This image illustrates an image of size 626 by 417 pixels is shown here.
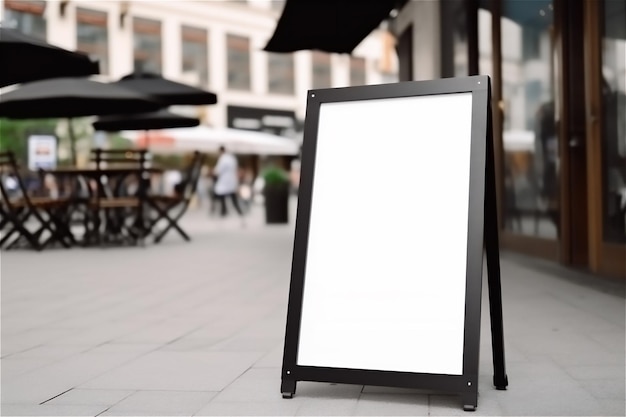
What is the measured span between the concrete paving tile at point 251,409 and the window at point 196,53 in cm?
3104

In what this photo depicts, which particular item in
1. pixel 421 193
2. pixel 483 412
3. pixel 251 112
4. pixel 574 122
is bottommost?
pixel 483 412

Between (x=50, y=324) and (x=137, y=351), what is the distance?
117cm

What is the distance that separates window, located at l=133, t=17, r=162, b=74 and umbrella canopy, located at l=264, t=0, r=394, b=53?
24.1 m

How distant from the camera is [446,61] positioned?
11414 millimetres

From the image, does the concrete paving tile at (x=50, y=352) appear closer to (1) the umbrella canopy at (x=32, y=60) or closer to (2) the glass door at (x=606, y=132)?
(1) the umbrella canopy at (x=32, y=60)

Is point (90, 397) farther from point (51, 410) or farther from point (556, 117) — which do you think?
point (556, 117)

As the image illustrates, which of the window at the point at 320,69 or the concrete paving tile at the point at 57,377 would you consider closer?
the concrete paving tile at the point at 57,377

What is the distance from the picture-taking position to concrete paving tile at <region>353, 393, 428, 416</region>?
2.99 m

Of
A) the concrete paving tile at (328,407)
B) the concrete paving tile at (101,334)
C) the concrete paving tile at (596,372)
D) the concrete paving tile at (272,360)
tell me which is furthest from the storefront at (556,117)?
the concrete paving tile at (328,407)

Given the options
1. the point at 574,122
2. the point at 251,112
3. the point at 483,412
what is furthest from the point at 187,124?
the point at 251,112

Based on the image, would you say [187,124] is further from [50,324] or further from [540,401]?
[540,401]

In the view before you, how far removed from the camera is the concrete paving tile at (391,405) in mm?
2995

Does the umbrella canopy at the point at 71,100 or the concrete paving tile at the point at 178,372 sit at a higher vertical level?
the umbrella canopy at the point at 71,100

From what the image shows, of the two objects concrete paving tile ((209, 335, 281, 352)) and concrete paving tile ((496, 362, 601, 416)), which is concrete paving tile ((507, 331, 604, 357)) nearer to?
concrete paving tile ((496, 362, 601, 416))
